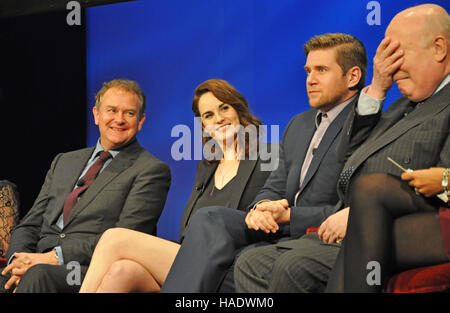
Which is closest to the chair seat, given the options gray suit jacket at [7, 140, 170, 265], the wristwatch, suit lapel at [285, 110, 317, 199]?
the wristwatch

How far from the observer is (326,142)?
8.71ft

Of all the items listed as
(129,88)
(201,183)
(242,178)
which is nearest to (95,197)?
(201,183)

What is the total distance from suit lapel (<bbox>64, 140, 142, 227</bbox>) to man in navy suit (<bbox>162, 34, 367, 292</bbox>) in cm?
87

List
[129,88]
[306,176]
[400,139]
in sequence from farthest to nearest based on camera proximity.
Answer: [129,88] → [306,176] → [400,139]

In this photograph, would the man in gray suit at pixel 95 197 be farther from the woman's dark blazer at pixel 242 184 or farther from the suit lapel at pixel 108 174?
the woman's dark blazer at pixel 242 184

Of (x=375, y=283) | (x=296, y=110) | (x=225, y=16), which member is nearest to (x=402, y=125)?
(x=375, y=283)

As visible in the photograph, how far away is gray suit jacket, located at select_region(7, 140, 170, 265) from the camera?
3066 millimetres

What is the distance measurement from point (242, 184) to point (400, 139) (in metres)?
0.97

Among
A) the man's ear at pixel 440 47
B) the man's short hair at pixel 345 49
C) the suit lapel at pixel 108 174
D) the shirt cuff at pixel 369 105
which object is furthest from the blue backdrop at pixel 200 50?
the man's ear at pixel 440 47

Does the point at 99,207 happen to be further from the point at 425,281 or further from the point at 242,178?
the point at 425,281

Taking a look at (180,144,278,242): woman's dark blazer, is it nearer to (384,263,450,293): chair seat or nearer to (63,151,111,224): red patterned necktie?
(63,151,111,224): red patterned necktie

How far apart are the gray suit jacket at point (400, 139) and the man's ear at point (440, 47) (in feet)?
0.37

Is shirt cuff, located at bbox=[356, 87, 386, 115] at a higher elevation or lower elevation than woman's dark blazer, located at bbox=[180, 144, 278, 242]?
higher

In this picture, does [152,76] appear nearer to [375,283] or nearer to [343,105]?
[343,105]
